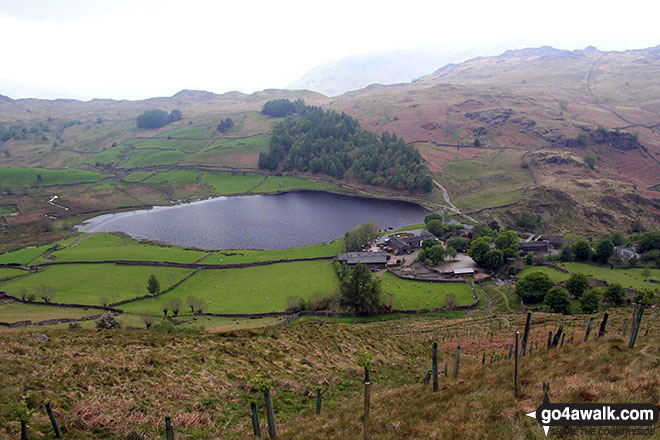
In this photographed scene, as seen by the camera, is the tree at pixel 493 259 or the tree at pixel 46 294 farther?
the tree at pixel 493 259

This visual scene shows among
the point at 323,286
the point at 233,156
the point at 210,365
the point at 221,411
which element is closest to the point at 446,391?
the point at 221,411

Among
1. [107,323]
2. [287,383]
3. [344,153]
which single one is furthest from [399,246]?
[344,153]

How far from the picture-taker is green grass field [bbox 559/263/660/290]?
54931 millimetres

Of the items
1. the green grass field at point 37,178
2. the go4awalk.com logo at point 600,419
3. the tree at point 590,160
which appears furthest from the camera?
the green grass field at point 37,178

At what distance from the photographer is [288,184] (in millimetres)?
145875

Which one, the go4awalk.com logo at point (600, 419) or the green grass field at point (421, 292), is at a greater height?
the go4awalk.com logo at point (600, 419)

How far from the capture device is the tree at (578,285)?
2062 inches

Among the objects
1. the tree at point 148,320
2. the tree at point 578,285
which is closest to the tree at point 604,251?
the tree at point 578,285

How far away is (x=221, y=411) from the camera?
17531 mm

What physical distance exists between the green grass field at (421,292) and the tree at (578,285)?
14.7 meters

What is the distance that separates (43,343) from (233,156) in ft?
505

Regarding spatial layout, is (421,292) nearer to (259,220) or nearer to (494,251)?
(494,251)

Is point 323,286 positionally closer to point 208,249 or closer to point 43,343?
point 208,249

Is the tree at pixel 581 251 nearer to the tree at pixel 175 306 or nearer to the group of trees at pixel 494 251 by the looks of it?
the group of trees at pixel 494 251
